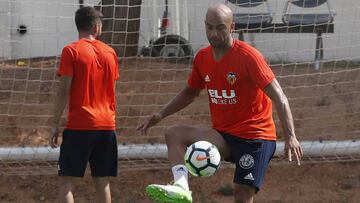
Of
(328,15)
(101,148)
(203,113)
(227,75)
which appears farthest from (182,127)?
(328,15)

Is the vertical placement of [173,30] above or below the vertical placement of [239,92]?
below

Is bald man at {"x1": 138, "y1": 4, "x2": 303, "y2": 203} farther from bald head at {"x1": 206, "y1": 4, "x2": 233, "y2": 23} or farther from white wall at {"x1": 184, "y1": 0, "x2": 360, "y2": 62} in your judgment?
white wall at {"x1": 184, "y1": 0, "x2": 360, "y2": 62}

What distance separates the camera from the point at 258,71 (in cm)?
578

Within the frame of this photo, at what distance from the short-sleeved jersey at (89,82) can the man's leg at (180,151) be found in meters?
0.82

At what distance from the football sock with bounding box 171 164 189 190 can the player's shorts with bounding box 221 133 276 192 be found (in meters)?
0.47

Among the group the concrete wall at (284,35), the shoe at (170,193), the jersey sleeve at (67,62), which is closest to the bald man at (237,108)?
the shoe at (170,193)

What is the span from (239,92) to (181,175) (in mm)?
804

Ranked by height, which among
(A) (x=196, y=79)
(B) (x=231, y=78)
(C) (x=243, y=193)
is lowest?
(C) (x=243, y=193)

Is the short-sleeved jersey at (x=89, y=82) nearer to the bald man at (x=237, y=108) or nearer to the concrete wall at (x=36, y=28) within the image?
the bald man at (x=237, y=108)

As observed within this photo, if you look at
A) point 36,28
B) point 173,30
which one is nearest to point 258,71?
point 36,28

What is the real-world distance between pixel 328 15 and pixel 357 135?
2.04 m

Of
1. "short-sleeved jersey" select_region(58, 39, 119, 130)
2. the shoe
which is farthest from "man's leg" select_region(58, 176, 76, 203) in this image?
the shoe

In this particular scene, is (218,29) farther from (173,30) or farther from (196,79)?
(173,30)

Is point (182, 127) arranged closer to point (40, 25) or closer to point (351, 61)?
point (351, 61)
